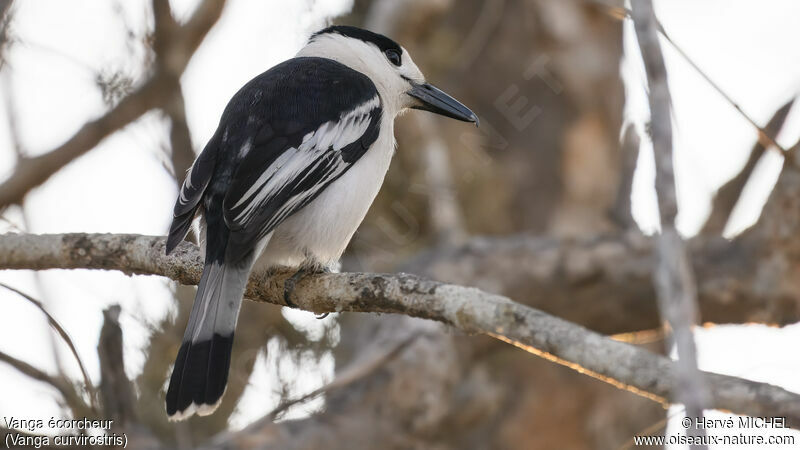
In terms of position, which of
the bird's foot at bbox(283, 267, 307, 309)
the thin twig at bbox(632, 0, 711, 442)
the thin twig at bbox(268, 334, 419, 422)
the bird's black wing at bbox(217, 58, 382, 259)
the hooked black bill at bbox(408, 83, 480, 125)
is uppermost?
the hooked black bill at bbox(408, 83, 480, 125)

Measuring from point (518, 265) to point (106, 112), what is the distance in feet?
7.98

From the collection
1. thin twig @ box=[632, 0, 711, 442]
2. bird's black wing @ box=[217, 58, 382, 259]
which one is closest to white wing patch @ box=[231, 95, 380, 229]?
bird's black wing @ box=[217, 58, 382, 259]

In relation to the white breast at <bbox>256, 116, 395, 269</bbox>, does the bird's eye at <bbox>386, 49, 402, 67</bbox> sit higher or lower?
higher

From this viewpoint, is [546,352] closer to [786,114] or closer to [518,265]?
[518,265]

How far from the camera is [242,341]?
19.0 ft

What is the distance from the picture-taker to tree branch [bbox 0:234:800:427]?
2.13 meters

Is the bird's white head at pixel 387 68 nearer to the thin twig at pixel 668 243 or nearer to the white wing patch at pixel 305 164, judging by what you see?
the white wing patch at pixel 305 164

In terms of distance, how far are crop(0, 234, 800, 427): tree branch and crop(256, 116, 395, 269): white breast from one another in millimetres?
99

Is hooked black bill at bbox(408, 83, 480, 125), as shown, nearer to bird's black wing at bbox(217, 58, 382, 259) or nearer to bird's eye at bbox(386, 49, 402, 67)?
bird's eye at bbox(386, 49, 402, 67)

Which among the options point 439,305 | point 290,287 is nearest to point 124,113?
point 290,287

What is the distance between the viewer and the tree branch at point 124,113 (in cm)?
423

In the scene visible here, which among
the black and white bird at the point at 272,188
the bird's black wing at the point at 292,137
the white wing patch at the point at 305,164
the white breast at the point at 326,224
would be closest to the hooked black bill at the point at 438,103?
the black and white bird at the point at 272,188

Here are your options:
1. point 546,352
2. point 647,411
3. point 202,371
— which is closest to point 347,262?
point 647,411

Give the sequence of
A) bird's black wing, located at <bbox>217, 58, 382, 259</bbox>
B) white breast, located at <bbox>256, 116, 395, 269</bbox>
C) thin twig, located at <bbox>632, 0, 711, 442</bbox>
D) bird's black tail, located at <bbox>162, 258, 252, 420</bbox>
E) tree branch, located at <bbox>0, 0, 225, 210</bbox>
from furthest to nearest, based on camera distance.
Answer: tree branch, located at <bbox>0, 0, 225, 210</bbox>, white breast, located at <bbox>256, 116, 395, 269</bbox>, bird's black wing, located at <bbox>217, 58, 382, 259</bbox>, bird's black tail, located at <bbox>162, 258, 252, 420</bbox>, thin twig, located at <bbox>632, 0, 711, 442</bbox>
